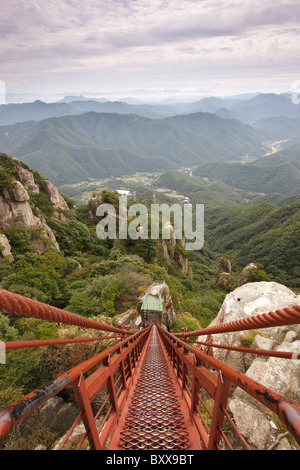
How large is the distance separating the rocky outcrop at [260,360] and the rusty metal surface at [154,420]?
1.80 m

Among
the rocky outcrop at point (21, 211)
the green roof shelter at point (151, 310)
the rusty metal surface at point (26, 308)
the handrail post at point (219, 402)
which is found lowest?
the green roof shelter at point (151, 310)

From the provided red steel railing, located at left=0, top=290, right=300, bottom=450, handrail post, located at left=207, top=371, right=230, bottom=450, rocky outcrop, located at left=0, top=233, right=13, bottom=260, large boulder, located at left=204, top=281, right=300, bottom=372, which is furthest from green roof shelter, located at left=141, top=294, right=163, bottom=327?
rocky outcrop, located at left=0, top=233, right=13, bottom=260

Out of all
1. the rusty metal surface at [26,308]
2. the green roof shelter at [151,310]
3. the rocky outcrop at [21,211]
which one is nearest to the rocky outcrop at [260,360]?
the rusty metal surface at [26,308]

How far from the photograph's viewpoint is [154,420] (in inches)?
122

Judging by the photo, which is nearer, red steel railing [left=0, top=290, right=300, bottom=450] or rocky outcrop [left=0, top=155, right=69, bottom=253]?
red steel railing [left=0, top=290, right=300, bottom=450]

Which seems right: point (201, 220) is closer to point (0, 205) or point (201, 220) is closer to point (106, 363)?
point (0, 205)

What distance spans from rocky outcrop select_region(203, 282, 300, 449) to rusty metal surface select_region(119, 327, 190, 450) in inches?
70.7

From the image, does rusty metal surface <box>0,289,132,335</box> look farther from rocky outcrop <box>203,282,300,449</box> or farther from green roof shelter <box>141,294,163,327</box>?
green roof shelter <box>141,294,163,327</box>

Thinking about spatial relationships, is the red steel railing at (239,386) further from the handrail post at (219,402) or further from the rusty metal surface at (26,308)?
the rusty metal surface at (26,308)

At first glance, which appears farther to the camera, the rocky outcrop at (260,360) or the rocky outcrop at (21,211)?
the rocky outcrop at (21,211)

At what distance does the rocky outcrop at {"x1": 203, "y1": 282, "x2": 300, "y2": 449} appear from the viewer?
453cm

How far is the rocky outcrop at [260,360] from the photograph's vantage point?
453cm

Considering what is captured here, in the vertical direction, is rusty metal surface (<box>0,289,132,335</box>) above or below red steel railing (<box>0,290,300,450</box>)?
above

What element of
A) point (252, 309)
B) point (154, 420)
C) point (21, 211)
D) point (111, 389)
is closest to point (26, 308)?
point (111, 389)
